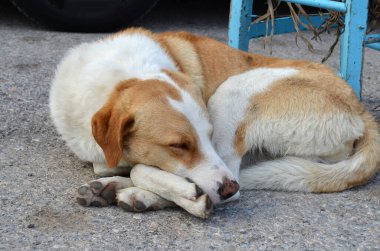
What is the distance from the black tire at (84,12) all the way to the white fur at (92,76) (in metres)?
2.35

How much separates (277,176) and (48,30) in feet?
11.2

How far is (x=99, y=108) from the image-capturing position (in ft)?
A: 9.43

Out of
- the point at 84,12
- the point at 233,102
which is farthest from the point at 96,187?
the point at 84,12

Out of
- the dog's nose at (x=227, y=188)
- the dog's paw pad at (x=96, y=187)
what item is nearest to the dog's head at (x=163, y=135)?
the dog's nose at (x=227, y=188)

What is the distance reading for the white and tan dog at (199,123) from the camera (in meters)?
2.69

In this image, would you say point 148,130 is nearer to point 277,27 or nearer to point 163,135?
point 163,135

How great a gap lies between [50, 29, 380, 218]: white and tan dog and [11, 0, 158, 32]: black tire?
224cm

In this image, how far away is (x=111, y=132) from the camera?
2.67 m

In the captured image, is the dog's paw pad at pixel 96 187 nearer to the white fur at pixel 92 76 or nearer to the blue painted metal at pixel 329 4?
the white fur at pixel 92 76

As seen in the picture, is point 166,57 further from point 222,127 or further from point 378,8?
point 378,8

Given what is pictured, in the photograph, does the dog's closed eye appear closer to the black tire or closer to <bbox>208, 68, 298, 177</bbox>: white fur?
<bbox>208, 68, 298, 177</bbox>: white fur

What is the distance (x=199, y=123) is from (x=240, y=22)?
1.66 meters

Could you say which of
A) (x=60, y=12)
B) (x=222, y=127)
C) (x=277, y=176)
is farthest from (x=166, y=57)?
(x=60, y=12)

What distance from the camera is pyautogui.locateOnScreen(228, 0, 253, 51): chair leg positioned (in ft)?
13.9
